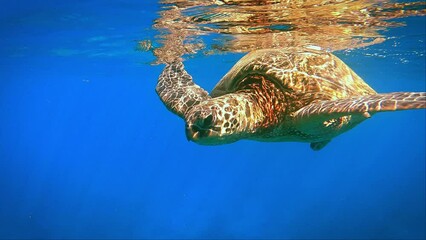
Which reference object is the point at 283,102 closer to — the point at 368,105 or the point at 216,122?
the point at 368,105

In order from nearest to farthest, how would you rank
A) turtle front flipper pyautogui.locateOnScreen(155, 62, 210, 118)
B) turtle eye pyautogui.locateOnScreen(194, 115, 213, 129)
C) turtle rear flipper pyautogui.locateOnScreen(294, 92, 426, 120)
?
turtle rear flipper pyautogui.locateOnScreen(294, 92, 426, 120) < turtle eye pyautogui.locateOnScreen(194, 115, 213, 129) < turtle front flipper pyautogui.locateOnScreen(155, 62, 210, 118)

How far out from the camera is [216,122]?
4207 millimetres

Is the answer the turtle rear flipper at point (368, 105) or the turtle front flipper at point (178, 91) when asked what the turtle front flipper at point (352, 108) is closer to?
the turtle rear flipper at point (368, 105)

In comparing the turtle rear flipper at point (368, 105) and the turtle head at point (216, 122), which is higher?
the turtle rear flipper at point (368, 105)

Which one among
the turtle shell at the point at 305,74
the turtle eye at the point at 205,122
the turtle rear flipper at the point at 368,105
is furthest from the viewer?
the turtle shell at the point at 305,74

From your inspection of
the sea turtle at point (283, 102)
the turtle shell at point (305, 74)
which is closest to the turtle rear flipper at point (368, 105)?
the sea turtle at point (283, 102)

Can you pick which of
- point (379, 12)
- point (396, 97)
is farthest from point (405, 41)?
point (396, 97)

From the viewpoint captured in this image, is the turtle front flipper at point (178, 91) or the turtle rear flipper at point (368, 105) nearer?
the turtle rear flipper at point (368, 105)

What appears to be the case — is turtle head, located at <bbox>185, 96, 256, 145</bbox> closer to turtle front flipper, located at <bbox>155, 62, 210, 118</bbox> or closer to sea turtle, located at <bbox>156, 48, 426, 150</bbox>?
sea turtle, located at <bbox>156, 48, 426, 150</bbox>

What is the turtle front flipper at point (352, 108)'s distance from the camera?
12.6 feet

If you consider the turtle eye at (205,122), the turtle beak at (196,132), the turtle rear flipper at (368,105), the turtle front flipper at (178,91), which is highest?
the turtle rear flipper at (368,105)

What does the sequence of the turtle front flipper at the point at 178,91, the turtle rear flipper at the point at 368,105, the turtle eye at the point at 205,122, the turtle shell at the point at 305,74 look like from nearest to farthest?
the turtle rear flipper at the point at 368,105 < the turtle eye at the point at 205,122 < the turtle shell at the point at 305,74 < the turtle front flipper at the point at 178,91

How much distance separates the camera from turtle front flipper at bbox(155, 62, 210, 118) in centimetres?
607

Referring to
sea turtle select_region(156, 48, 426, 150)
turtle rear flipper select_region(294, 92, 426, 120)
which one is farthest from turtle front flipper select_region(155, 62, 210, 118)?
turtle rear flipper select_region(294, 92, 426, 120)
